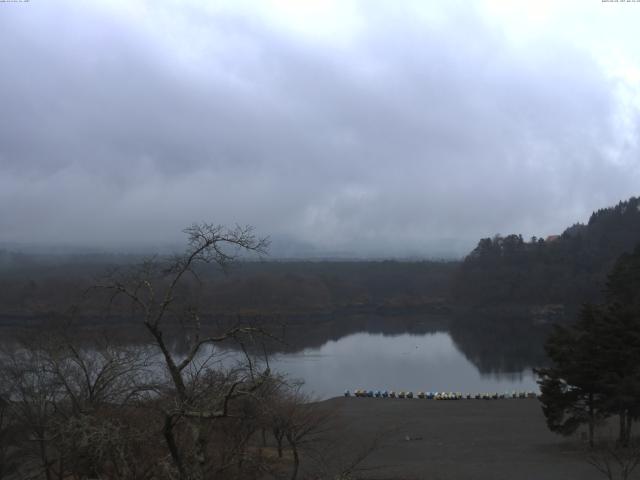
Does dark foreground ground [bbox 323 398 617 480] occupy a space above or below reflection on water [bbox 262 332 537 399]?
above

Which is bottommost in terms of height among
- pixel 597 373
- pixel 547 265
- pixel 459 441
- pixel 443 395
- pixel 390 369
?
pixel 390 369

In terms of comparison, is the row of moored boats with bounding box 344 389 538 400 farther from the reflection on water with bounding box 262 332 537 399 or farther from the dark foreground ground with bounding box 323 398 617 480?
the reflection on water with bounding box 262 332 537 399

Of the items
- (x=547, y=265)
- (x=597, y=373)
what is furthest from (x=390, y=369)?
(x=547, y=265)

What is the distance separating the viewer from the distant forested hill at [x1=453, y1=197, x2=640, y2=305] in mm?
78812

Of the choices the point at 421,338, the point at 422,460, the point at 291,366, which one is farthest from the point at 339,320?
the point at 422,460

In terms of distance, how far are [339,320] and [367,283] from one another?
3076 cm

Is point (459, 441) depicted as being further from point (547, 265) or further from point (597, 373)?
point (547, 265)

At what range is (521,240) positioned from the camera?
93688 mm

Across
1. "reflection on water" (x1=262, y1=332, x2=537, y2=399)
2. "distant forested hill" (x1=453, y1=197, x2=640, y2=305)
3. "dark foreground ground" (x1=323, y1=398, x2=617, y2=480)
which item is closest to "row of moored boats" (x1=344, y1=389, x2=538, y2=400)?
"dark foreground ground" (x1=323, y1=398, x2=617, y2=480)

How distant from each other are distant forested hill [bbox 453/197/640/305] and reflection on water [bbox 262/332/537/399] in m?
31.4

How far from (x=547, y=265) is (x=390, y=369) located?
5126 cm

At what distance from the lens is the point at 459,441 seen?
20.2 m

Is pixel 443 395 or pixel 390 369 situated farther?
pixel 390 369

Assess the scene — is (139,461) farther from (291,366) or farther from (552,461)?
(291,366)
